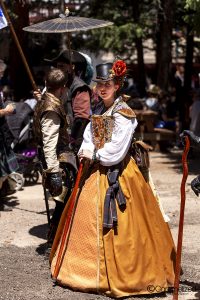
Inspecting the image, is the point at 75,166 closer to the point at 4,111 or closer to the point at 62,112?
the point at 62,112

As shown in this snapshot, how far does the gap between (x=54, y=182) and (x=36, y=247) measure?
50.2 inches

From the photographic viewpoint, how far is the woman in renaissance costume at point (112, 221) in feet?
18.6

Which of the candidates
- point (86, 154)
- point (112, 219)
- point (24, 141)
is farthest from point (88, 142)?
point (24, 141)

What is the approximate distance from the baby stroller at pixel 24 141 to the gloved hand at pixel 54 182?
4.48 m

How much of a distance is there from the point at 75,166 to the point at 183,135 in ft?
5.86

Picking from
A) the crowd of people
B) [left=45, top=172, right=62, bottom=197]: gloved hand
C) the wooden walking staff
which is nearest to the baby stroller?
[left=45, top=172, right=62, bottom=197]: gloved hand

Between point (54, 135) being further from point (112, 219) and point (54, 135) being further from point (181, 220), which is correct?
point (181, 220)

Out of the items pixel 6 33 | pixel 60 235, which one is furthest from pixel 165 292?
pixel 6 33

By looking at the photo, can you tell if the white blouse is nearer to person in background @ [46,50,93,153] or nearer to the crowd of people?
the crowd of people

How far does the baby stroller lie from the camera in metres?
11.1

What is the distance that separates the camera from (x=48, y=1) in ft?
61.5

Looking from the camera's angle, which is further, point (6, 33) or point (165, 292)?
point (6, 33)

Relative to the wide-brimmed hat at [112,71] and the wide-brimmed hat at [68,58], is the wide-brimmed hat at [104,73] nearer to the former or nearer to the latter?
the wide-brimmed hat at [112,71]

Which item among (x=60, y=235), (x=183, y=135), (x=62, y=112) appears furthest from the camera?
(x=62, y=112)
